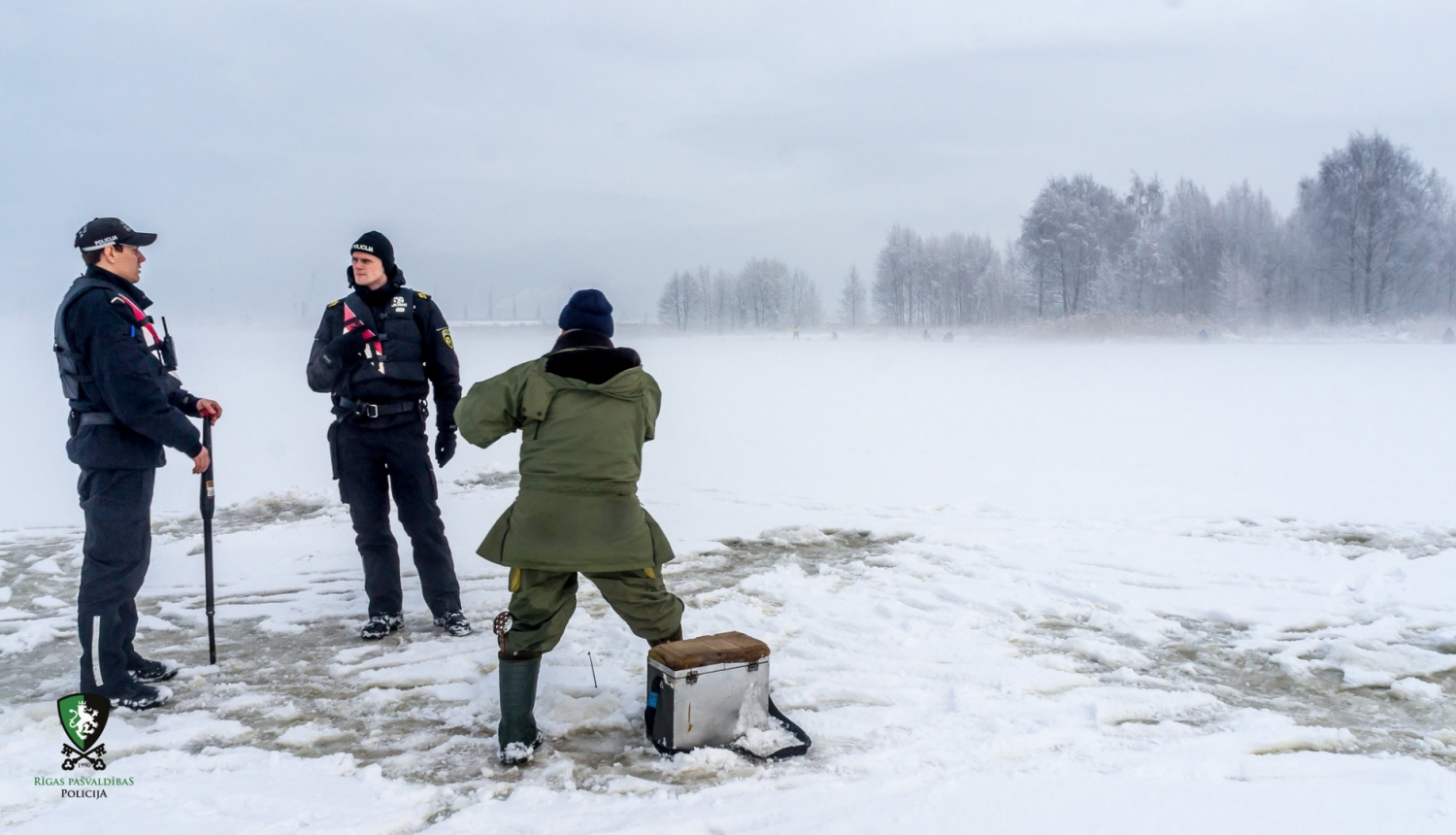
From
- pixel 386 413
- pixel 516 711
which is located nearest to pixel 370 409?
pixel 386 413

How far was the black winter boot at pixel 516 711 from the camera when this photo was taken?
346 centimetres

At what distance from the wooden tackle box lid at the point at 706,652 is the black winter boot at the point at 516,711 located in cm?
51

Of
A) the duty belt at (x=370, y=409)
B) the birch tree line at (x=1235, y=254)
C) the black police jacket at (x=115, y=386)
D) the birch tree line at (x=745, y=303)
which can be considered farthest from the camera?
the birch tree line at (x=745, y=303)

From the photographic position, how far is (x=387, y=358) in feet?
15.7

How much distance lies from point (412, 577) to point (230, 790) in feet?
10.1

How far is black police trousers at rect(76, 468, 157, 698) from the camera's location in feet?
12.7

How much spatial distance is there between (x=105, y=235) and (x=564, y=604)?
264cm

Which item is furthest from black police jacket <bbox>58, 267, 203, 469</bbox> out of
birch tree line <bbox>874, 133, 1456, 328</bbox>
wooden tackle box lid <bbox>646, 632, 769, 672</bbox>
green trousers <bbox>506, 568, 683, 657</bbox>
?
birch tree line <bbox>874, 133, 1456, 328</bbox>

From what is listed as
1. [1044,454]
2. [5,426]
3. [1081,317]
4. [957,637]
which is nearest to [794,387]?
[1044,454]

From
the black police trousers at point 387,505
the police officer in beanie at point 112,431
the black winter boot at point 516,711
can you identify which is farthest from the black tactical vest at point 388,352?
the black winter boot at point 516,711

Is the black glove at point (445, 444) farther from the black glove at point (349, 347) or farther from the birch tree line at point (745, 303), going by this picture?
the birch tree line at point (745, 303)

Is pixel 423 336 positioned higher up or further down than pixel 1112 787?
higher up

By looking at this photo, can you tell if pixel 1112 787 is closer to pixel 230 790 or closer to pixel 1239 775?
pixel 1239 775

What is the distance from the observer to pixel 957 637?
16.0ft
